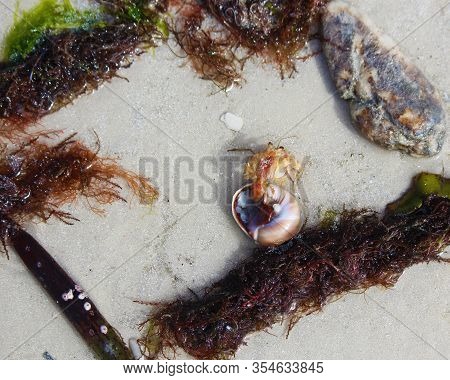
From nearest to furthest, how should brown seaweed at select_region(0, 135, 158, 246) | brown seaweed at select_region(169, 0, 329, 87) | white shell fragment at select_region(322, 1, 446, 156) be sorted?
white shell fragment at select_region(322, 1, 446, 156)
brown seaweed at select_region(169, 0, 329, 87)
brown seaweed at select_region(0, 135, 158, 246)

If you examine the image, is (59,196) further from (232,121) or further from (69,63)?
(232,121)

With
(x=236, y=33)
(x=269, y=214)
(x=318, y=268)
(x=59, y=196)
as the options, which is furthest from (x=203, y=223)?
(x=236, y=33)

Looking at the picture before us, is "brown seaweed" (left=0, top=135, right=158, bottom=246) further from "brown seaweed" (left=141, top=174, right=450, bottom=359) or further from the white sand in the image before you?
"brown seaweed" (left=141, top=174, right=450, bottom=359)

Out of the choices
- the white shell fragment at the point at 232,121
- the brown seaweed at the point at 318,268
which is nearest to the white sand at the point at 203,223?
Answer: the white shell fragment at the point at 232,121

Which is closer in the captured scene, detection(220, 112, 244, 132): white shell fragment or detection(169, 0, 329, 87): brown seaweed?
detection(169, 0, 329, 87): brown seaweed

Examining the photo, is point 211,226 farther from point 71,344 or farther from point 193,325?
point 71,344

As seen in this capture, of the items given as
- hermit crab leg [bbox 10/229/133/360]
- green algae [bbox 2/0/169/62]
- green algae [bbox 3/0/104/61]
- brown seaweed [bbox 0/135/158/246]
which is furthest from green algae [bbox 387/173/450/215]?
→ green algae [bbox 3/0/104/61]

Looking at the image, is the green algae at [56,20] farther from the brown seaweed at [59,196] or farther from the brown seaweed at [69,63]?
the brown seaweed at [59,196]
